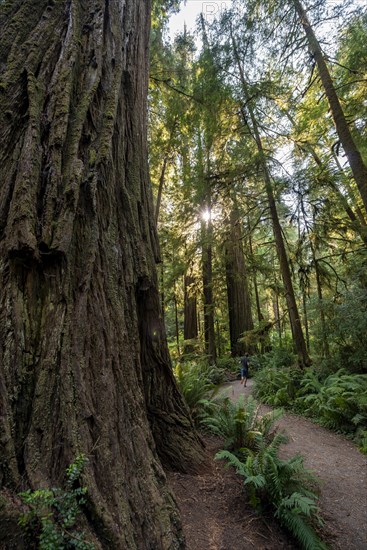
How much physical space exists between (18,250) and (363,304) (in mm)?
7155

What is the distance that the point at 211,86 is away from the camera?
24.3ft

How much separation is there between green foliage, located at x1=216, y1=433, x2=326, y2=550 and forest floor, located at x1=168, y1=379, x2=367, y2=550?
0.41 ft

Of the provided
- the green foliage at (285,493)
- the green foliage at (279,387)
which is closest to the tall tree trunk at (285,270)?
the green foliage at (279,387)

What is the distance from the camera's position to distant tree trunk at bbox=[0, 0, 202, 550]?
1.51m

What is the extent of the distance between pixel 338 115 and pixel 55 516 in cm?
764

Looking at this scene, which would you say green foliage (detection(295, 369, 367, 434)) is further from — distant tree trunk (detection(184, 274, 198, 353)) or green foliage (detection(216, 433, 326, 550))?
distant tree trunk (detection(184, 274, 198, 353))

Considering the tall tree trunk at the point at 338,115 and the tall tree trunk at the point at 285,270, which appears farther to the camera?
the tall tree trunk at the point at 285,270

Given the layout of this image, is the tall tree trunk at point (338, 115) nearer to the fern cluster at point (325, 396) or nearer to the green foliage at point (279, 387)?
the fern cluster at point (325, 396)

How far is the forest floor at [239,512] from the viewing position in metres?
2.24

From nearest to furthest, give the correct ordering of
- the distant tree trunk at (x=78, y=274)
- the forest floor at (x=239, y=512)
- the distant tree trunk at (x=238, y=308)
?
the distant tree trunk at (x=78, y=274)
the forest floor at (x=239, y=512)
the distant tree trunk at (x=238, y=308)

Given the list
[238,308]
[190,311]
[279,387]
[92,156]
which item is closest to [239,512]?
[92,156]

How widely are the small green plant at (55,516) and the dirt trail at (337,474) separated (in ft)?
8.20

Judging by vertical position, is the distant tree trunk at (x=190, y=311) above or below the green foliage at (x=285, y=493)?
above

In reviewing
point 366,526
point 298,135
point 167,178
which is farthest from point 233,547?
point 167,178
